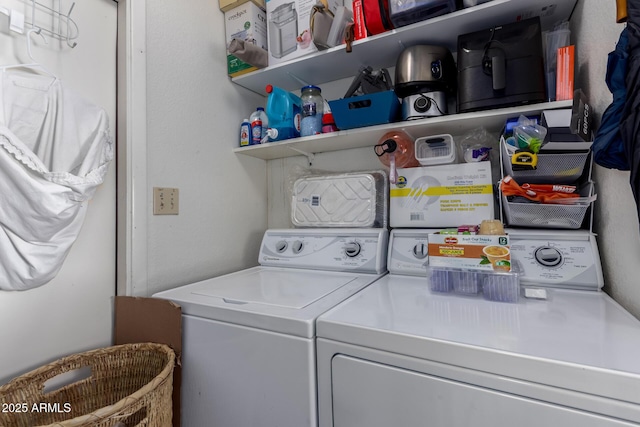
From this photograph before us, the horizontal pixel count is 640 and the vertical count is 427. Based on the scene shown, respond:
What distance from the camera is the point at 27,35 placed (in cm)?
98

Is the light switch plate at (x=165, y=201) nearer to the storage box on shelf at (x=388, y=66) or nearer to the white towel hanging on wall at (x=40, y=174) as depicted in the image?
the white towel hanging on wall at (x=40, y=174)

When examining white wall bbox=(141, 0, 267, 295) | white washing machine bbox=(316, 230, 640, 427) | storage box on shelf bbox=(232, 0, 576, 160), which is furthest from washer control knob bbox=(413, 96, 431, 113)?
white wall bbox=(141, 0, 267, 295)

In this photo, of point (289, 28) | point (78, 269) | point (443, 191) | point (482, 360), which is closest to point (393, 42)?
point (289, 28)

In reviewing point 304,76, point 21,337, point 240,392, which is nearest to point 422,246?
point 240,392

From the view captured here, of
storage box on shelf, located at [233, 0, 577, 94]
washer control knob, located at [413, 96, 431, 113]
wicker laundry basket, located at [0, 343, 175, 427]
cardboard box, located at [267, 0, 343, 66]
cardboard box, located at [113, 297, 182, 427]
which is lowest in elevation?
wicker laundry basket, located at [0, 343, 175, 427]

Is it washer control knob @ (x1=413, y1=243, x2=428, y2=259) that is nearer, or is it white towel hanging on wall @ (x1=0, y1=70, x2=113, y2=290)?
white towel hanging on wall @ (x1=0, y1=70, x2=113, y2=290)

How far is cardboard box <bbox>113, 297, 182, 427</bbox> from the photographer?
103 cm

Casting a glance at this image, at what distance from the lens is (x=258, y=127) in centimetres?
168

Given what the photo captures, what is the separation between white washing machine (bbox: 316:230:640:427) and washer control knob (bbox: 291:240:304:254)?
597mm

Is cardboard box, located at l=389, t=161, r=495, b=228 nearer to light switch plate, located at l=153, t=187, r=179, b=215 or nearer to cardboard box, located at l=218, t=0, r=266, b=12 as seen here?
light switch plate, located at l=153, t=187, r=179, b=215

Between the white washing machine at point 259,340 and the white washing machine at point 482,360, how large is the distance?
0.06 metres

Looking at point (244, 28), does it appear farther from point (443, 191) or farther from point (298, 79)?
point (443, 191)

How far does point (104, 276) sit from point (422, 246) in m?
1.31

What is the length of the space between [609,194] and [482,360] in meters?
0.78
